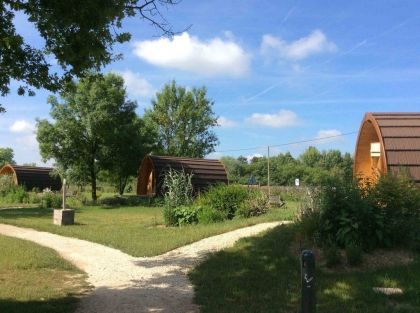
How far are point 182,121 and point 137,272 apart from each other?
39.0m

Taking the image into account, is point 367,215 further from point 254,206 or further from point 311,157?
point 311,157

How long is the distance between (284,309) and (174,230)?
8.29 m

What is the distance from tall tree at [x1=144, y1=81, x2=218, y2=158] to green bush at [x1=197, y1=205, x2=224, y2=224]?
31091 mm

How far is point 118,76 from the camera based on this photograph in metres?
33.2

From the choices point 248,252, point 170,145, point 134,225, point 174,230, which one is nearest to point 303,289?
point 248,252

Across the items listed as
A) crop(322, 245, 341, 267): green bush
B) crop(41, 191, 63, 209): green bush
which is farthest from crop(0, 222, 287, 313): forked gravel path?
crop(41, 191, 63, 209): green bush

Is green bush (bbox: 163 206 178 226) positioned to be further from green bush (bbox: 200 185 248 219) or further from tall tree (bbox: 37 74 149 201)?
tall tree (bbox: 37 74 149 201)

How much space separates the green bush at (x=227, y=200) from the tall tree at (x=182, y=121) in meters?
29.8

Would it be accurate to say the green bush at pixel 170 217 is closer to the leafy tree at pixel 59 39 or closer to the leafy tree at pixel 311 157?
the leafy tree at pixel 59 39

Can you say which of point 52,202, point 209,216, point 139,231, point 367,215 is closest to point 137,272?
point 367,215

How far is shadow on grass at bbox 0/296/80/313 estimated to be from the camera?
6855 mm

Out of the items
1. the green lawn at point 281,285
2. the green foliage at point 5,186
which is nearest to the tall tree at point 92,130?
the green foliage at point 5,186

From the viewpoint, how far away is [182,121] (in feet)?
158

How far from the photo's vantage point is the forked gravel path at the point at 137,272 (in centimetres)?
723
